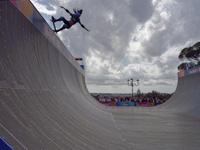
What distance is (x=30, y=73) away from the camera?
3512mm

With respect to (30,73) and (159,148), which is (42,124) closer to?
(30,73)

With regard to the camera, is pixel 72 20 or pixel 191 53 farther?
pixel 191 53

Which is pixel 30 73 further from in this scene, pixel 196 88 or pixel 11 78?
pixel 196 88

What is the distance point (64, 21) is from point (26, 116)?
23.9ft

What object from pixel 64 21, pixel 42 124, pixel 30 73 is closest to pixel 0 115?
pixel 42 124

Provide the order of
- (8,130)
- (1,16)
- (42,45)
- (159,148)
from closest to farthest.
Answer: (8,130)
(1,16)
(159,148)
(42,45)

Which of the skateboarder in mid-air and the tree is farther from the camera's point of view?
the tree

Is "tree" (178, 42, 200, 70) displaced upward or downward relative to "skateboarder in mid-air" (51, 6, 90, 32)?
upward

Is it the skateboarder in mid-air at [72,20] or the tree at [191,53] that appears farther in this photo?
the tree at [191,53]

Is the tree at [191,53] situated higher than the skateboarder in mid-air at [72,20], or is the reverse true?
the tree at [191,53]

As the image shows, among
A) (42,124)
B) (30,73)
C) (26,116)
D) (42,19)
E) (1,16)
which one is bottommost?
(42,124)

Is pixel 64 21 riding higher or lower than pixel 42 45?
higher

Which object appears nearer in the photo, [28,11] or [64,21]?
[28,11]

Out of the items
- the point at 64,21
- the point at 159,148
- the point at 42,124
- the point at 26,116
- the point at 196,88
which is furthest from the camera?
the point at 196,88
